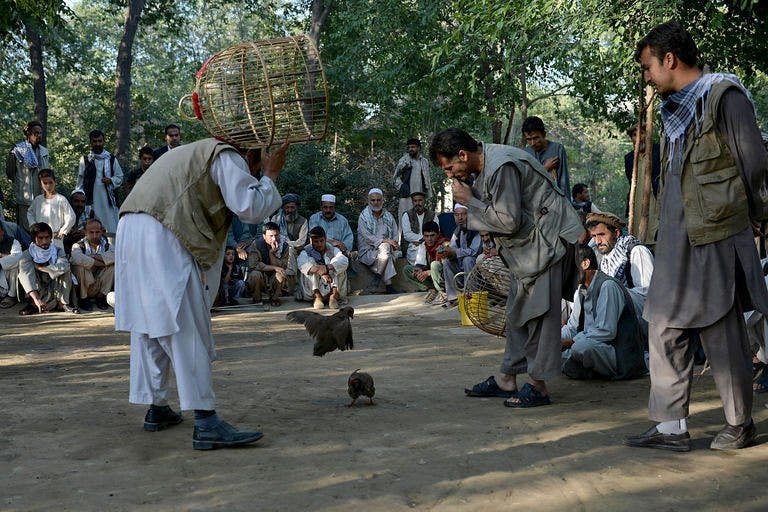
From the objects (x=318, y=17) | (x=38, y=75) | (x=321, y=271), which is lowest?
(x=321, y=271)

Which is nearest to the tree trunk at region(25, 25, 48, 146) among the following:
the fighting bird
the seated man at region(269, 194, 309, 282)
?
the seated man at region(269, 194, 309, 282)

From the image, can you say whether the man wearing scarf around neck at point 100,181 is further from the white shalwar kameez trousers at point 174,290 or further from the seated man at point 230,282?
the white shalwar kameez trousers at point 174,290

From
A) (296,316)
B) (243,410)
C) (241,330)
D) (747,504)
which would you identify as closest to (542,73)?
(241,330)

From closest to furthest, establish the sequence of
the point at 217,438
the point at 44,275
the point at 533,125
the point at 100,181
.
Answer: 1. the point at 217,438
2. the point at 533,125
3. the point at 44,275
4. the point at 100,181

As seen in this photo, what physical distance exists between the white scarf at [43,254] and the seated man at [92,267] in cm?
26

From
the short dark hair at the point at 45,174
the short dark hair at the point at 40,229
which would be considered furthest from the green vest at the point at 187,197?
the short dark hair at the point at 45,174

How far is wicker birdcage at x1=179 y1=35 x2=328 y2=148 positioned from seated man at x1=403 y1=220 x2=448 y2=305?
716cm

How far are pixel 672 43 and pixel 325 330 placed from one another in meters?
3.51

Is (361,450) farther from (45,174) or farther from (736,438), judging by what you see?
(45,174)

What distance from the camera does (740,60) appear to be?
11.6 m

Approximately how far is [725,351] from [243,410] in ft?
9.63

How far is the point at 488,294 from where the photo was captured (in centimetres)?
834

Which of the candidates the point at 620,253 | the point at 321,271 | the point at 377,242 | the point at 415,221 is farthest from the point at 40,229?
the point at 620,253

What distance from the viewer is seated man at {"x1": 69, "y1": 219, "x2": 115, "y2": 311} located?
1255 centimetres
